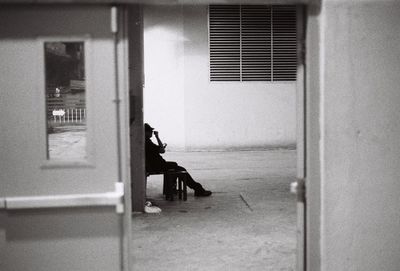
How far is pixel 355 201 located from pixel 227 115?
10.6 meters

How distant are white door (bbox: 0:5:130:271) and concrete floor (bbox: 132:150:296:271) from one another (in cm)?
171

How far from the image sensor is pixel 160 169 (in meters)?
8.23

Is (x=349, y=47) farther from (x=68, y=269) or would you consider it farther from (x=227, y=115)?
(x=227, y=115)

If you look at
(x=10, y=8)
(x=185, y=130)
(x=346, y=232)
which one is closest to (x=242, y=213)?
(x=346, y=232)

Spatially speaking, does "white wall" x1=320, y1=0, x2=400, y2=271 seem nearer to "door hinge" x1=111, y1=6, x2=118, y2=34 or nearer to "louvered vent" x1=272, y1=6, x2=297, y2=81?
"door hinge" x1=111, y1=6, x2=118, y2=34

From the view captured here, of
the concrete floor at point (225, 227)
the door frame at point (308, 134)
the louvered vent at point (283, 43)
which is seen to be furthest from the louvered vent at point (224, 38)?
the door frame at point (308, 134)

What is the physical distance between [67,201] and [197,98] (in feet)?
35.1

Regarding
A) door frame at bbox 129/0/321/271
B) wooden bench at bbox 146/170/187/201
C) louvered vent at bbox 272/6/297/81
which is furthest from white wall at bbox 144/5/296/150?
door frame at bbox 129/0/321/271

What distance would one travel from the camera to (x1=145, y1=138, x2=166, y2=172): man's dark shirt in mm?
8125

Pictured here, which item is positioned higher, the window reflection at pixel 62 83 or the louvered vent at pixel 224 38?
the louvered vent at pixel 224 38

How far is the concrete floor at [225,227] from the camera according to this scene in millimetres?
5332

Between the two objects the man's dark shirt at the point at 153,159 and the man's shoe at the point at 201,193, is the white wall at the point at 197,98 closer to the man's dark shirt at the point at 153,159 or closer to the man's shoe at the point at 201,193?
the man's shoe at the point at 201,193

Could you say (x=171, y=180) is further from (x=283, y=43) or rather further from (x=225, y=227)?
(x=283, y=43)

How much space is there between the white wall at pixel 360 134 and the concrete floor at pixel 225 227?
5.07ft
